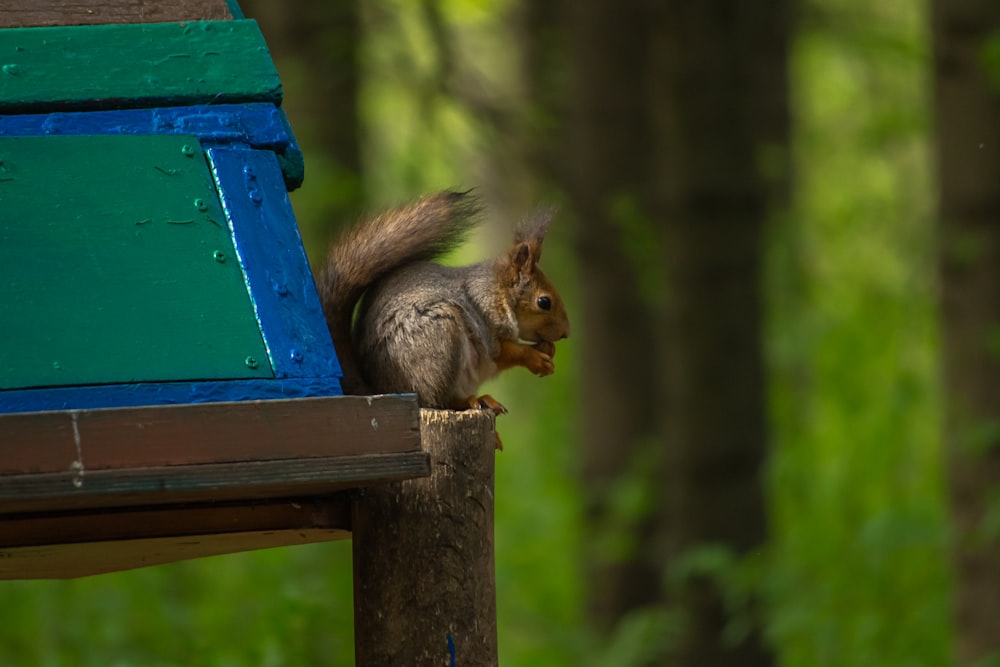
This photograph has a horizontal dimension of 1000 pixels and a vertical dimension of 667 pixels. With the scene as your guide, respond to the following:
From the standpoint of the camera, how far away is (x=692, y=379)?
4.49m

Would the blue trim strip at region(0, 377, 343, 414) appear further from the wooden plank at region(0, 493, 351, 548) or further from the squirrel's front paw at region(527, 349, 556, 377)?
the squirrel's front paw at region(527, 349, 556, 377)

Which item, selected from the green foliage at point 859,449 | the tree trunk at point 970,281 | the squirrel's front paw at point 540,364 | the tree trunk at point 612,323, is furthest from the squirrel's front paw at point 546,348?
the tree trunk at point 612,323

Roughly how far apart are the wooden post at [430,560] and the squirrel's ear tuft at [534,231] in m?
0.65

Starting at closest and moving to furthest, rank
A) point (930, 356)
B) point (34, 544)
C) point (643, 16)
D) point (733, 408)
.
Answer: point (34, 544), point (733, 408), point (643, 16), point (930, 356)

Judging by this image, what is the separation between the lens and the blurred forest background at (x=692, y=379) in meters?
→ 3.85

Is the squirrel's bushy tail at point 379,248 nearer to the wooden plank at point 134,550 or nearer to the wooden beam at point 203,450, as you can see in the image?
the wooden plank at point 134,550

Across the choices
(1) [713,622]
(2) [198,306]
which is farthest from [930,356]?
(2) [198,306]

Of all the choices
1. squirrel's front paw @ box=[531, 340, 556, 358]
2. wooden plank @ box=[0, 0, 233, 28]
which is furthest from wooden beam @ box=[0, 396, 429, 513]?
squirrel's front paw @ box=[531, 340, 556, 358]

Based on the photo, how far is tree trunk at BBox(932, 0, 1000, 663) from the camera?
378 cm

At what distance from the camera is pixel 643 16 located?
582 cm

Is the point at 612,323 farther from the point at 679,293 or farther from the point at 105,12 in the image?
the point at 105,12

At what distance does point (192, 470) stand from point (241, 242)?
29 cm

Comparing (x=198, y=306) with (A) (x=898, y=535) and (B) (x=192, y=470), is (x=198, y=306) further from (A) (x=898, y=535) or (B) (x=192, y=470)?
(A) (x=898, y=535)

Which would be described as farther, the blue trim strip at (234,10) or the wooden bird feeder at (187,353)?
the blue trim strip at (234,10)
